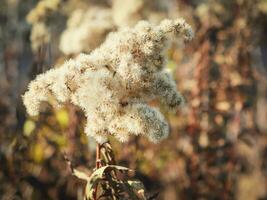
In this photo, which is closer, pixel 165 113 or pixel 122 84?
pixel 122 84

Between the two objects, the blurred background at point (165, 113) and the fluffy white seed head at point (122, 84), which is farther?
the blurred background at point (165, 113)

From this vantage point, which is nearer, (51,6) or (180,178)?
(51,6)

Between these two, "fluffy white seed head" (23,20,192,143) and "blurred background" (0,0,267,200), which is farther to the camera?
"blurred background" (0,0,267,200)

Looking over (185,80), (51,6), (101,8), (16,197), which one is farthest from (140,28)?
(185,80)

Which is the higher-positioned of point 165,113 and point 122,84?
point 165,113

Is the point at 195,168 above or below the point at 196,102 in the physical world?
below

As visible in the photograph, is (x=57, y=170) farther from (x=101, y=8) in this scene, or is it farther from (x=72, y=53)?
(x=101, y=8)

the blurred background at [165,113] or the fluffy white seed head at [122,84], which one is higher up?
the blurred background at [165,113]

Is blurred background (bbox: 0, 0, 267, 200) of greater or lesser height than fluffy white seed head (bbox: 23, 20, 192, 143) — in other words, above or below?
above
